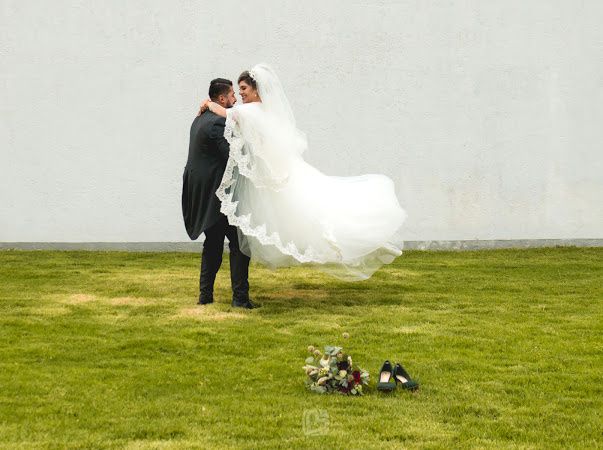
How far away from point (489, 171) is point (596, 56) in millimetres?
1952

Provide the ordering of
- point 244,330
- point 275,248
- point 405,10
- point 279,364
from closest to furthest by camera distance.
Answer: point 279,364
point 244,330
point 275,248
point 405,10

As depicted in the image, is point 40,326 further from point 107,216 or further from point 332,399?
point 107,216

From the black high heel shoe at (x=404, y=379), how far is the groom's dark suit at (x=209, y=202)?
3.00m

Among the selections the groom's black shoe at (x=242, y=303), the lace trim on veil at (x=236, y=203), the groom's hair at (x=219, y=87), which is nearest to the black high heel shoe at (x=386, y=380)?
the lace trim on veil at (x=236, y=203)

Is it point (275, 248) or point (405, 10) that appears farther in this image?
point (405, 10)

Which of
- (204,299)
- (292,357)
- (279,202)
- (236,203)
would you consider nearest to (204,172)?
(236,203)

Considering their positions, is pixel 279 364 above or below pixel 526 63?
A: below

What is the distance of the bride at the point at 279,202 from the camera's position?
8.80 meters

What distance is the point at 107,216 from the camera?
506 inches

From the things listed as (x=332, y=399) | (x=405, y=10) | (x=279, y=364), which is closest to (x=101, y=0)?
(x=405, y=10)

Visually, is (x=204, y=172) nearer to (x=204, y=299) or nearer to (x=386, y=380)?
(x=204, y=299)
